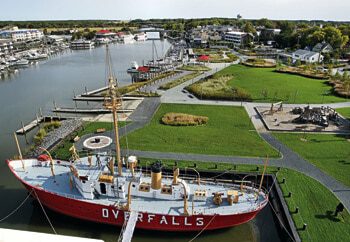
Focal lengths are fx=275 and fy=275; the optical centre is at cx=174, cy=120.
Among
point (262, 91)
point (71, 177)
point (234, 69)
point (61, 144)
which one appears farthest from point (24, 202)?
point (234, 69)

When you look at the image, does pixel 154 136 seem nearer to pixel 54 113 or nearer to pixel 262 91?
pixel 54 113

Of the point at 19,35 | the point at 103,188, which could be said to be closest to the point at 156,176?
the point at 103,188

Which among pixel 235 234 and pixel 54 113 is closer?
pixel 235 234

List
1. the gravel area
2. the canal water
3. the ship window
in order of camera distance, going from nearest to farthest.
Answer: the ship window → the canal water → the gravel area

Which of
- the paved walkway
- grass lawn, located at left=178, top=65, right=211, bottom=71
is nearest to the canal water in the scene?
the paved walkway

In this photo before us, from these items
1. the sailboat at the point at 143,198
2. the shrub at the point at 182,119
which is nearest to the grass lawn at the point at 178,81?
the shrub at the point at 182,119

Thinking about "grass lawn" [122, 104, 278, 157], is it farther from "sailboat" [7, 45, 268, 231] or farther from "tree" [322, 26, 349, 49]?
"tree" [322, 26, 349, 49]
